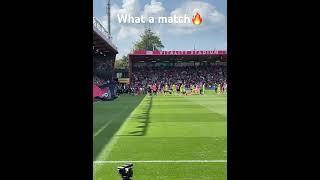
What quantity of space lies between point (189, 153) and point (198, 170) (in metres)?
1.43

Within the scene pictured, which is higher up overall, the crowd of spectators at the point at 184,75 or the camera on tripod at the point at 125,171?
the crowd of spectators at the point at 184,75

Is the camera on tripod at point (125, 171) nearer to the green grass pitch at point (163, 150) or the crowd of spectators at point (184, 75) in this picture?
the green grass pitch at point (163, 150)

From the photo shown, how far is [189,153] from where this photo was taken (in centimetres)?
727

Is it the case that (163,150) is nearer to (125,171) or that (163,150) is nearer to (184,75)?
(125,171)

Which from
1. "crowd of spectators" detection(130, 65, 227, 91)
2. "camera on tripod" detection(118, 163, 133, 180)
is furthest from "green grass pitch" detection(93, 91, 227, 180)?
"crowd of spectators" detection(130, 65, 227, 91)

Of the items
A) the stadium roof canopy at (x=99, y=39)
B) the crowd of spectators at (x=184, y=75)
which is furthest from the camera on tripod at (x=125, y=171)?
the crowd of spectators at (x=184, y=75)

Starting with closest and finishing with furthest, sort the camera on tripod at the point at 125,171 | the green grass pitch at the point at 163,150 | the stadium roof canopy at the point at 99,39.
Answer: the camera on tripod at the point at 125,171 < the green grass pitch at the point at 163,150 < the stadium roof canopy at the point at 99,39

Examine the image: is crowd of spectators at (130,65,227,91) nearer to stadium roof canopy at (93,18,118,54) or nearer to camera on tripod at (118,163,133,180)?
stadium roof canopy at (93,18,118,54)
